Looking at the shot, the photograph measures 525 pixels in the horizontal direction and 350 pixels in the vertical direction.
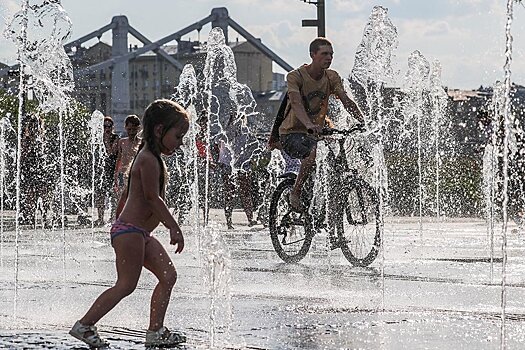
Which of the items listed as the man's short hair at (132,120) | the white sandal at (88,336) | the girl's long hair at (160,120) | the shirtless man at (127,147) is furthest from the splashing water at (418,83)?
the white sandal at (88,336)

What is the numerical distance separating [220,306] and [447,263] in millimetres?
3308

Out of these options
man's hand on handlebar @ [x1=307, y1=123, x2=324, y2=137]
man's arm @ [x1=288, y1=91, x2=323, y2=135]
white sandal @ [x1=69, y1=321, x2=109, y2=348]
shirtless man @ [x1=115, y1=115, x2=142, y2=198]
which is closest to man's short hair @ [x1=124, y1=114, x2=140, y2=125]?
shirtless man @ [x1=115, y1=115, x2=142, y2=198]

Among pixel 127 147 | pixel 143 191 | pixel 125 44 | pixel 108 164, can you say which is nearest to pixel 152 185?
pixel 143 191

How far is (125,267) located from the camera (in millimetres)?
5082

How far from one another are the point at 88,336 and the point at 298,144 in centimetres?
408

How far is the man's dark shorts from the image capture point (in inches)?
345

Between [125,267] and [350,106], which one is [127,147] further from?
[125,267]

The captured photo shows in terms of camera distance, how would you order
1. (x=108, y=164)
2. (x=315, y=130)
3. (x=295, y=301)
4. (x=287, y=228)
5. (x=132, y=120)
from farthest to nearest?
(x=108, y=164) < (x=132, y=120) < (x=287, y=228) < (x=315, y=130) < (x=295, y=301)

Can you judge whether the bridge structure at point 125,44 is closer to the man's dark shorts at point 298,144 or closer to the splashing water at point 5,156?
the splashing water at point 5,156

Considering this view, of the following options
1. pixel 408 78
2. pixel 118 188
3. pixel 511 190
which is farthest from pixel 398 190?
pixel 118 188

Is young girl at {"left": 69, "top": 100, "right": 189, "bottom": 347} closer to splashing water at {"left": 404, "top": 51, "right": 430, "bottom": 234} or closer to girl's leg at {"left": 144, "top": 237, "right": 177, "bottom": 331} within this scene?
girl's leg at {"left": 144, "top": 237, "right": 177, "bottom": 331}

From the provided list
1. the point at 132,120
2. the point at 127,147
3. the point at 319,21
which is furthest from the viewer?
the point at 319,21

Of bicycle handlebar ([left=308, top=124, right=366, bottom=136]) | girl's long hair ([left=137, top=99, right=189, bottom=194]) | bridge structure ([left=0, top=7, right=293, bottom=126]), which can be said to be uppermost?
bridge structure ([left=0, top=7, right=293, bottom=126])

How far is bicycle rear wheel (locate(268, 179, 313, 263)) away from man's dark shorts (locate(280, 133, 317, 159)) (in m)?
0.33
